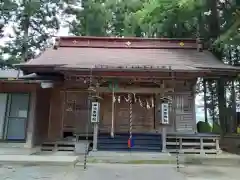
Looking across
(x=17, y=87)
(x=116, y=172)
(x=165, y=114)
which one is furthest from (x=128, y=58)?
(x=116, y=172)

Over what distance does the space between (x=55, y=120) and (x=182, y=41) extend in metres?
6.40

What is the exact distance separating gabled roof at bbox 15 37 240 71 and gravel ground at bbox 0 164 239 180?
3.58 m

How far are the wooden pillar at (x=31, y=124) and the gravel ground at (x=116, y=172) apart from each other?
7.38 ft

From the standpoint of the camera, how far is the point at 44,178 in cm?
534

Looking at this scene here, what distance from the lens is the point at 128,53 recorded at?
10938 mm

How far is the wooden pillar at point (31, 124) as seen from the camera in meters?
8.83

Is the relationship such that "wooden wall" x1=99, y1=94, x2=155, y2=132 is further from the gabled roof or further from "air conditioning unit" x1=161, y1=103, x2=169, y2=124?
"air conditioning unit" x1=161, y1=103, x2=169, y2=124

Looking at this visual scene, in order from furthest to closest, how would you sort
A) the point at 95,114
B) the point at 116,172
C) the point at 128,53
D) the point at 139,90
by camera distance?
the point at 128,53 < the point at 139,90 < the point at 95,114 < the point at 116,172

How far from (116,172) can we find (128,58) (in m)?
5.13

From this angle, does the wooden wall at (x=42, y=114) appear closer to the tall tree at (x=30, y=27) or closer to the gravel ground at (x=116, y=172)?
the gravel ground at (x=116, y=172)

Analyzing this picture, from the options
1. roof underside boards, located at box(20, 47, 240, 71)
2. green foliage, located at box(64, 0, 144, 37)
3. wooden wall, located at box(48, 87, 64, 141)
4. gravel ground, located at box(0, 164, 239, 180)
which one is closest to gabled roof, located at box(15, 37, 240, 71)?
roof underside boards, located at box(20, 47, 240, 71)

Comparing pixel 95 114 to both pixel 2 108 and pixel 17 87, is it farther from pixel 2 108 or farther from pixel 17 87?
pixel 2 108

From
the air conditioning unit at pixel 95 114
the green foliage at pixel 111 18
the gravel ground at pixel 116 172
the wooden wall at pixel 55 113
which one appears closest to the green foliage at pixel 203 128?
the gravel ground at pixel 116 172

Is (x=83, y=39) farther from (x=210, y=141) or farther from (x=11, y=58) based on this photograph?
(x=11, y=58)
